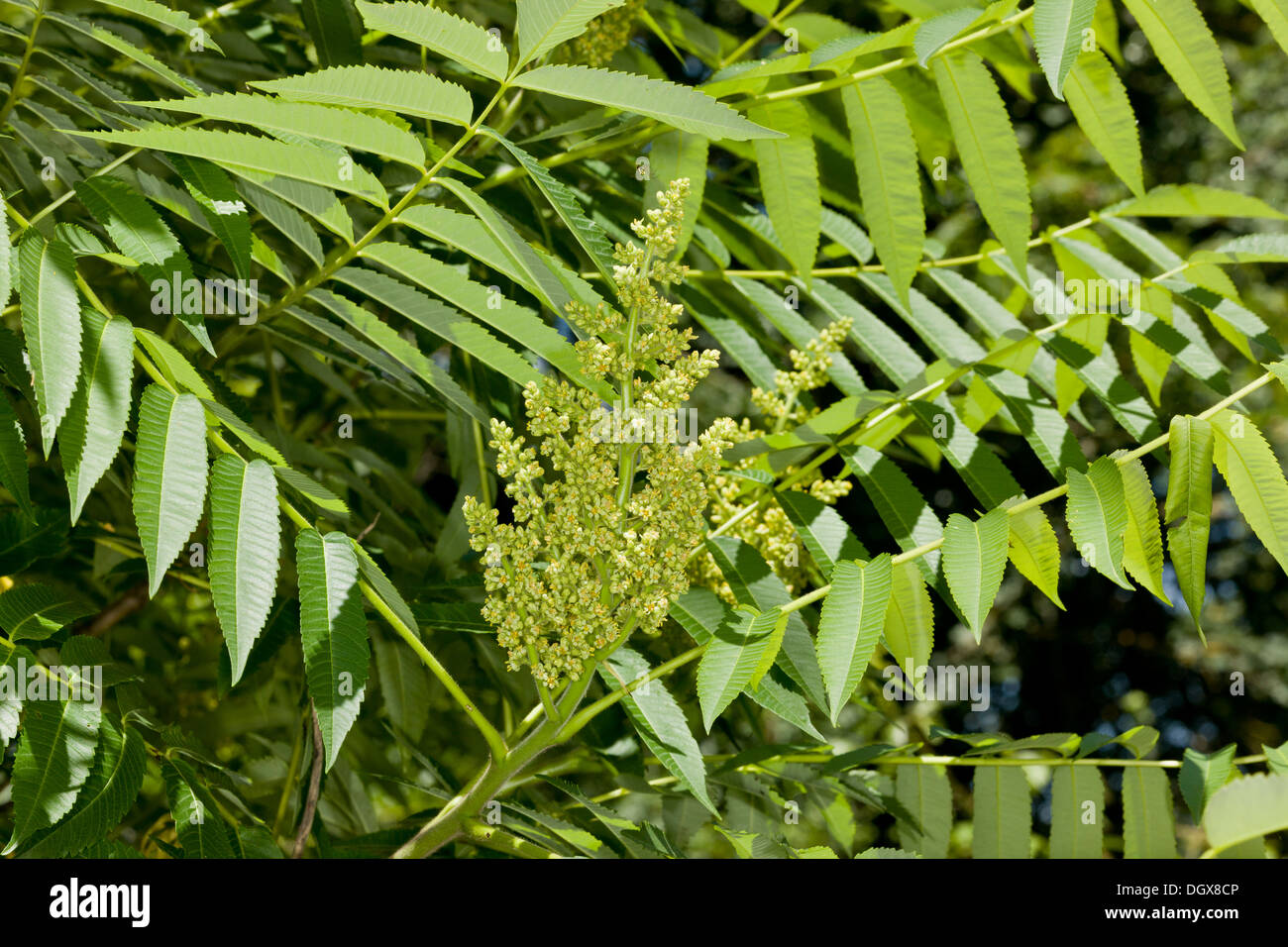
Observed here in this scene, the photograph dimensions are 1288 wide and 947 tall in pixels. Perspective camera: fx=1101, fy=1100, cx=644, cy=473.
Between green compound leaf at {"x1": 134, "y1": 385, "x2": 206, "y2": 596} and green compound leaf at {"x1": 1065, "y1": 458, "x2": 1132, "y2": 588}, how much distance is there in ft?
3.45

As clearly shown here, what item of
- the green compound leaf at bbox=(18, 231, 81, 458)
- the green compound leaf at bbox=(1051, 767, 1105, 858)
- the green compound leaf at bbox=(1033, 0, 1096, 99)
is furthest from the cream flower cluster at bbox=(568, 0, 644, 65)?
the green compound leaf at bbox=(1051, 767, 1105, 858)

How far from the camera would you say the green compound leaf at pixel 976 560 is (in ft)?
4.45

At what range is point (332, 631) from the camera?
1.25 metres

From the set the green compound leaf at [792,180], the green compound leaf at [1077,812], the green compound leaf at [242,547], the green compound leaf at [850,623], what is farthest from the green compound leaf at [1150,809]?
the green compound leaf at [242,547]

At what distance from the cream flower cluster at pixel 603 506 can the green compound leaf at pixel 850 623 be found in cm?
19

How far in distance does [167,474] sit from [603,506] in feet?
1.62

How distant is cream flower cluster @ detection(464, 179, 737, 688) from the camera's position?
132 cm

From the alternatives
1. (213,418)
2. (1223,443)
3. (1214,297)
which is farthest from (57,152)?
(1214,297)

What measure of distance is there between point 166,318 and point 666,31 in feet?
3.85

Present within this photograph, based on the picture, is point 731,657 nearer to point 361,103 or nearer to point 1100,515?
point 1100,515

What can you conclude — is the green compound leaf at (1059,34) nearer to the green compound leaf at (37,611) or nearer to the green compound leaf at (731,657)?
the green compound leaf at (731,657)

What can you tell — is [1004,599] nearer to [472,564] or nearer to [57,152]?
[472,564]

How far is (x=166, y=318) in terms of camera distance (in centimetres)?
215

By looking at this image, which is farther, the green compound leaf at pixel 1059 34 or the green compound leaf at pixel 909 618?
the green compound leaf at pixel 909 618
